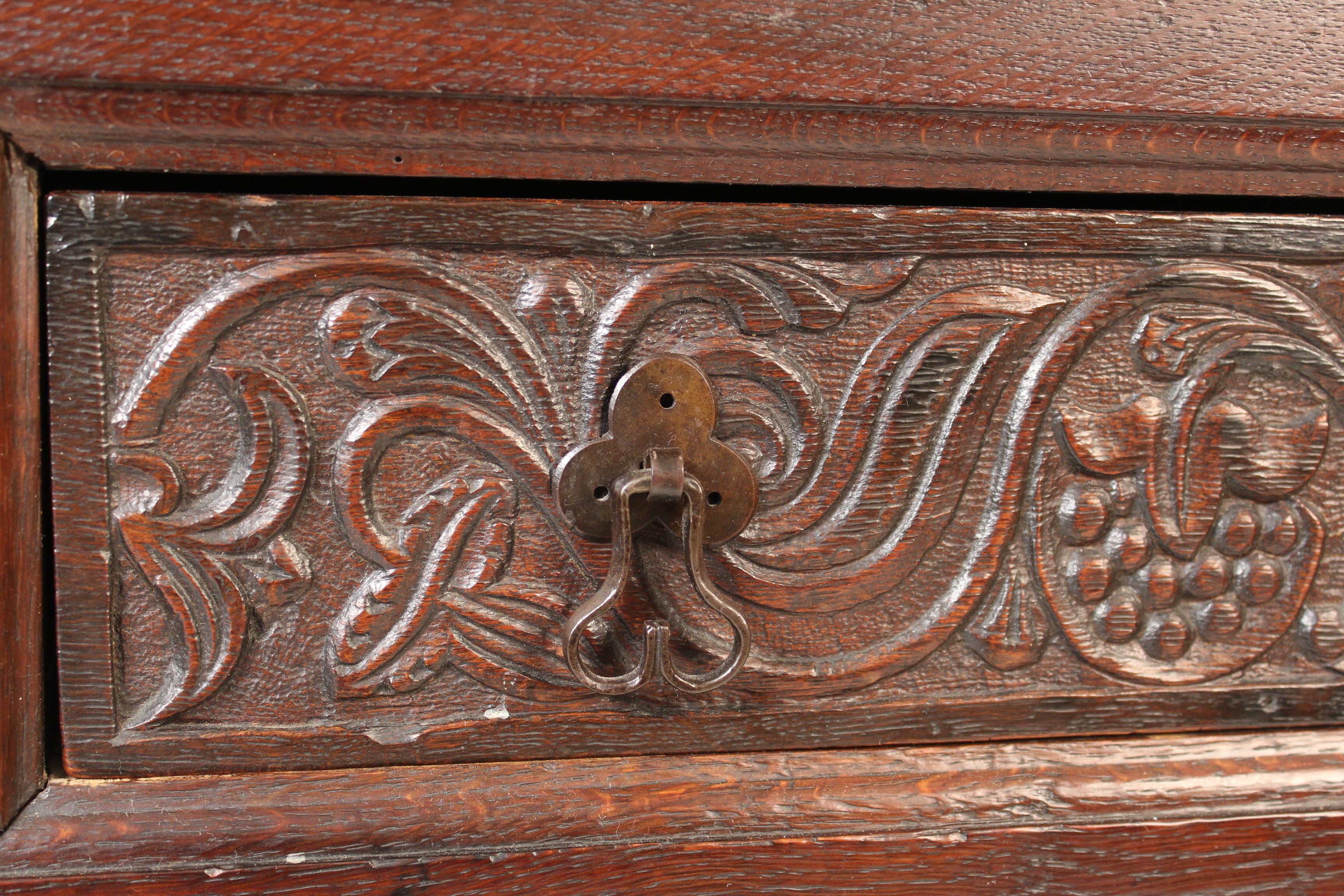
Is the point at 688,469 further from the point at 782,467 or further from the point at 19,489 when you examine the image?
the point at 19,489

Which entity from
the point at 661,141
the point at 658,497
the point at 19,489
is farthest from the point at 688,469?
the point at 19,489

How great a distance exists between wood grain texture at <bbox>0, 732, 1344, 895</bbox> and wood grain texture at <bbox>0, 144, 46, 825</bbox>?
1.0 inches

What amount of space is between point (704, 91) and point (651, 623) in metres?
0.21

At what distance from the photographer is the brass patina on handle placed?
37 cm

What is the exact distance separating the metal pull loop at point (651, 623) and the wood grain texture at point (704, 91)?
0.13m

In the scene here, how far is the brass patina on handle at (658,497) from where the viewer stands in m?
0.37

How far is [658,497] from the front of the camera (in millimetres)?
363

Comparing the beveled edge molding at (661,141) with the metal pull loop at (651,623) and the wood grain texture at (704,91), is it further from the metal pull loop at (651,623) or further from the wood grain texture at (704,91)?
the metal pull loop at (651,623)

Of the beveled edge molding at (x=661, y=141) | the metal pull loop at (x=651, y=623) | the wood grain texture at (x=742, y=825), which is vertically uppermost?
the beveled edge molding at (x=661, y=141)

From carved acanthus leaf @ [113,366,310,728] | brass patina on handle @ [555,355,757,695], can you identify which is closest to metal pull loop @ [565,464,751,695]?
brass patina on handle @ [555,355,757,695]

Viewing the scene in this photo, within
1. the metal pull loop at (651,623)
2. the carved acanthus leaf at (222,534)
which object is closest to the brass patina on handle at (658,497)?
the metal pull loop at (651,623)

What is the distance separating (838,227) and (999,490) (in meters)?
0.14

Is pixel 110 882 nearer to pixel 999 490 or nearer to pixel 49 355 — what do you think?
pixel 49 355

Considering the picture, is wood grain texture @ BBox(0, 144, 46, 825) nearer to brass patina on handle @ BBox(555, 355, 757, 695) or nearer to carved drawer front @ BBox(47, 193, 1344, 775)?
carved drawer front @ BBox(47, 193, 1344, 775)
